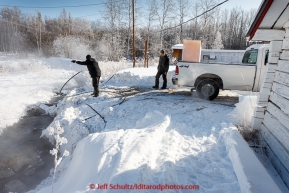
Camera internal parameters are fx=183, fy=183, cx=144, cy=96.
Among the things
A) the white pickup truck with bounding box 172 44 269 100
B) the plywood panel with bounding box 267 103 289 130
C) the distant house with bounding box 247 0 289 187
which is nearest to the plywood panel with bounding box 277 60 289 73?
the distant house with bounding box 247 0 289 187

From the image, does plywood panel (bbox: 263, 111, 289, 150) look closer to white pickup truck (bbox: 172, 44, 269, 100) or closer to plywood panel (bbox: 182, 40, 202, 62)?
white pickup truck (bbox: 172, 44, 269, 100)

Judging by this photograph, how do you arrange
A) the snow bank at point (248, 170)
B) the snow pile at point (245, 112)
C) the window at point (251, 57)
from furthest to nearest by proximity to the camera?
1. the window at point (251, 57)
2. the snow pile at point (245, 112)
3. the snow bank at point (248, 170)

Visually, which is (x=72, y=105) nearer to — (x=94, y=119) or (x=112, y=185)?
(x=94, y=119)

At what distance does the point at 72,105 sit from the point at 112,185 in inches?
219

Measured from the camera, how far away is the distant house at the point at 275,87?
3.03m

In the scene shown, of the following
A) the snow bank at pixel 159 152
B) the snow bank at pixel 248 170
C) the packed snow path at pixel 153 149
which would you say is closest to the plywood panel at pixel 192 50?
the packed snow path at pixel 153 149

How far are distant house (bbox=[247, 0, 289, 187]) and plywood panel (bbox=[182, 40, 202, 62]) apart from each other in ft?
15.6

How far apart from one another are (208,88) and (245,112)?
2.35m

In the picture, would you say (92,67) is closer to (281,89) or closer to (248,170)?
(281,89)

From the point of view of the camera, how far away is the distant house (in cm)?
303

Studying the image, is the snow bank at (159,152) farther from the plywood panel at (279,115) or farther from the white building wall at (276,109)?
the plywood panel at (279,115)

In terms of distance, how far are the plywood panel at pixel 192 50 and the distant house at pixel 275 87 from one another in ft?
15.6

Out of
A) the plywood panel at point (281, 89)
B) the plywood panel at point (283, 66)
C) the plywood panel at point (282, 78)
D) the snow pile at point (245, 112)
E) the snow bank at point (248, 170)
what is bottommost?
the snow bank at point (248, 170)

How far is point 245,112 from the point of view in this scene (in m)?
4.73
